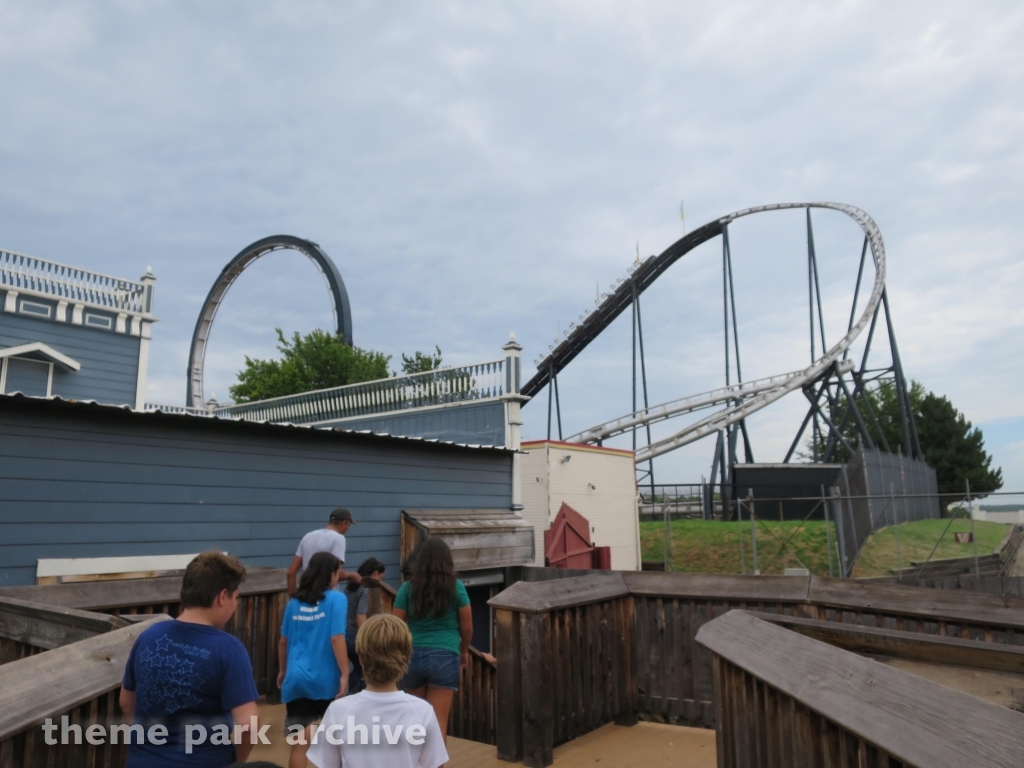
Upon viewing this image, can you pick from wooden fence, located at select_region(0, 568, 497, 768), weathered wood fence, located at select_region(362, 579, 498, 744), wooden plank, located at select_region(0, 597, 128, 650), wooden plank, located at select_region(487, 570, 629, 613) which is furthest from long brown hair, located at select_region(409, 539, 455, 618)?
weathered wood fence, located at select_region(362, 579, 498, 744)

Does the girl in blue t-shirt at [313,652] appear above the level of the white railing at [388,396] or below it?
below

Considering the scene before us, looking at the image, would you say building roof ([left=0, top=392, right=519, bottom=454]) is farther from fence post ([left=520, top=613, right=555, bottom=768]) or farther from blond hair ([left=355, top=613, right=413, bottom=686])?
blond hair ([left=355, top=613, right=413, bottom=686])

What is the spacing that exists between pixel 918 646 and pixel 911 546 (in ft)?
60.9

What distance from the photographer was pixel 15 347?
1168cm

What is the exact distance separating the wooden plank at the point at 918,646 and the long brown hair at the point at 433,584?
1623 millimetres

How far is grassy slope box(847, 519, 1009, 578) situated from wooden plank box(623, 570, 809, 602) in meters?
12.8

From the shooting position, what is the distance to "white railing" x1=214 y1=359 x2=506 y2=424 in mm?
13000

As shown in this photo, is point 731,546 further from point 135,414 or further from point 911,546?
point 135,414

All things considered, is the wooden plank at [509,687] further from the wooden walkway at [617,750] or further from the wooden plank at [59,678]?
the wooden plank at [59,678]

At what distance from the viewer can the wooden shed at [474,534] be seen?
33.2ft

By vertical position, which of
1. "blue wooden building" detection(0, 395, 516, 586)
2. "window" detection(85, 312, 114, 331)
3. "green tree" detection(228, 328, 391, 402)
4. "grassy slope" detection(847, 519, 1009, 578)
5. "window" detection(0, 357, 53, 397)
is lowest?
"grassy slope" detection(847, 519, 1009, 578)

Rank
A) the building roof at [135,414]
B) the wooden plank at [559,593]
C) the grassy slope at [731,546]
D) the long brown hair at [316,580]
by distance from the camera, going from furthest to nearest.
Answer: the grassy slope at [731,546]
the building roof at [135,414]
the wooden plank at [559,593]
the long brown hair at [316,580]

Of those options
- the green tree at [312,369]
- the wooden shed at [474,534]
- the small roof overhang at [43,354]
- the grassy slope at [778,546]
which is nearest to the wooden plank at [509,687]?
the wooden shed at [474,534]

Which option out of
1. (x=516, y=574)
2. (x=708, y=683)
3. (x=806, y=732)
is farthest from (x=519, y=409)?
(x=806, y=732)
